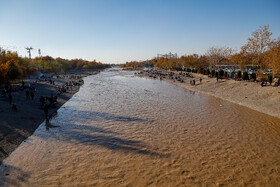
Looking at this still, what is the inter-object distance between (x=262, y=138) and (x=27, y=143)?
1913 cm

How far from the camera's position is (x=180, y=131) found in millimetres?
14164

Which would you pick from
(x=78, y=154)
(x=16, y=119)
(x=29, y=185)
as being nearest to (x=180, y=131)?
(x=78, y=154)

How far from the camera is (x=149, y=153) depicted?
34.4 feet

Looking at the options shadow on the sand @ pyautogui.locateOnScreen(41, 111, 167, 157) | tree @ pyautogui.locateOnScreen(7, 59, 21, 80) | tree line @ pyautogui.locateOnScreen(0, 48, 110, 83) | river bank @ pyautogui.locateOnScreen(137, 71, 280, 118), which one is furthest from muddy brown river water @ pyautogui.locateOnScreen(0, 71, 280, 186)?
tree @ pyautogui.locateOnScreen(7, 59, 21, 80)

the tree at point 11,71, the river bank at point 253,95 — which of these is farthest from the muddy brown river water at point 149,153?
the tree at point 11,71

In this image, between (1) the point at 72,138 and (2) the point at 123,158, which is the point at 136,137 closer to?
(2) the point at 123,158

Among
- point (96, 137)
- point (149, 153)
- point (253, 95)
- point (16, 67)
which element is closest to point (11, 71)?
point (16, 67)

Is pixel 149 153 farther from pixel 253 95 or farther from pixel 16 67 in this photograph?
→ pixel 16 67

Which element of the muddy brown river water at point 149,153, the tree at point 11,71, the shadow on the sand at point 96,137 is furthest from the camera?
the tree at point 11,71

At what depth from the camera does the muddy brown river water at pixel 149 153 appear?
802cm

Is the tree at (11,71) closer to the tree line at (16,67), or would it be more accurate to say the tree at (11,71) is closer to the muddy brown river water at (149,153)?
the tree line at (16,67)

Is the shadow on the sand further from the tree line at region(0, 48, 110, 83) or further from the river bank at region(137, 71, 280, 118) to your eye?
the tree line at region(0, 48, 110, 83)

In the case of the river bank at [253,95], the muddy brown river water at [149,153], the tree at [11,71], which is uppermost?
the tree at [11,71]

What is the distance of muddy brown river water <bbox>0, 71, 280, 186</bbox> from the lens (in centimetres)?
802
